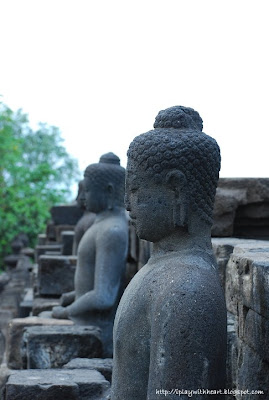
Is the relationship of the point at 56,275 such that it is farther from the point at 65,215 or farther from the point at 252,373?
the point at 65,215

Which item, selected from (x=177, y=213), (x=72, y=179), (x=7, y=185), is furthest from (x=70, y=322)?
(x=72, y=179)

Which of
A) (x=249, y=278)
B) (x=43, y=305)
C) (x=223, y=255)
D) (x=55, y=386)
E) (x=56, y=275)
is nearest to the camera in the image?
(x=249, y=278)

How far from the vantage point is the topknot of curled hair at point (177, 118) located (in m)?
3.08

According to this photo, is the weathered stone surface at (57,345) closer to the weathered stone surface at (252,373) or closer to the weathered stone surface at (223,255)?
the weathered stone surface at (223,255)

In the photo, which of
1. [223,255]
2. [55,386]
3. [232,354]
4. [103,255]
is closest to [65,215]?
[103,255]

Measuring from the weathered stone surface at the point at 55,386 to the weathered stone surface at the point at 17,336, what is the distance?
1320 mm

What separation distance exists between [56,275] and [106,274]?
2231mm

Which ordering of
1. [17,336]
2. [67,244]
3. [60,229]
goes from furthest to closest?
[60,229] < [67,244] < [17,336]

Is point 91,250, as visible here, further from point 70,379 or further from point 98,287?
point 70,379

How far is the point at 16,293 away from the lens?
1569 cm

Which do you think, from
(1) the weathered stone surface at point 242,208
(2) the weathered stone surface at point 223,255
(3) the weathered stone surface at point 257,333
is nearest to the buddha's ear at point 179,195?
(3) the weathered stone surface at point 257,333

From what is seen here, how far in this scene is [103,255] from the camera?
5945mm

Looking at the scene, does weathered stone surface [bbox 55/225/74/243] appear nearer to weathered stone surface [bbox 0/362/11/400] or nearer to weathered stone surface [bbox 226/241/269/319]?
weathered stone surface [bbox 0/362/11/400]

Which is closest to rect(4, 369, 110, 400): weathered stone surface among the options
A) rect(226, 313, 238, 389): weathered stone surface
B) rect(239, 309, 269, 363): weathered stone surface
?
rect(226, 313, 238, 389): weathered stone surface
